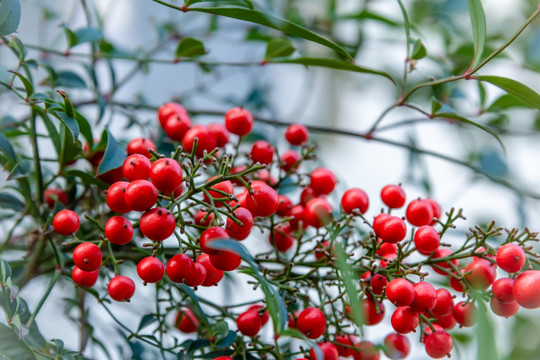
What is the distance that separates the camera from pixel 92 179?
40cm

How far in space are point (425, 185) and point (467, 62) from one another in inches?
8.7

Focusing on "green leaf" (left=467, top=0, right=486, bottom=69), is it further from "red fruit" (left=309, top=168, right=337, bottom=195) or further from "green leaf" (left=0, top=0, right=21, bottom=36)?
"green leaf" (left=0, top=0, right=21, bottom=36)

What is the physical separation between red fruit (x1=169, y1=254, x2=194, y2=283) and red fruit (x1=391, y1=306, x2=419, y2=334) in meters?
0.15

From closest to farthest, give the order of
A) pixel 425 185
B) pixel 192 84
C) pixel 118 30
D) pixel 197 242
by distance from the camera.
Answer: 1. pixel 197 242
2. pixel 425 185
3. pixel 118 30
4. pixel 192 84

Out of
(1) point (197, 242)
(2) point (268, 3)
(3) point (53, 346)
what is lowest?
(3) point (53, 346)

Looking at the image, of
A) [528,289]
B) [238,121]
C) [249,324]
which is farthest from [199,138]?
[528,289]

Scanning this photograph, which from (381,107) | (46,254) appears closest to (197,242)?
(46,254)

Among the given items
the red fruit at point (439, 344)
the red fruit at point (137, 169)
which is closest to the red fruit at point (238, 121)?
the red fruit at point (137, 169)

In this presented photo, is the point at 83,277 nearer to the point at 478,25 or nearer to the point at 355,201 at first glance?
the point at 355,201

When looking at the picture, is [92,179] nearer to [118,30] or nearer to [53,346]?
[53,346]

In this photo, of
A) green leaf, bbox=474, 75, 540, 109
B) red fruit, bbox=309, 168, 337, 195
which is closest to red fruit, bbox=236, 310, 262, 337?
red fruit, bbox=309, 168, 337, 195

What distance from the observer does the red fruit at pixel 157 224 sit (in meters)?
0.35

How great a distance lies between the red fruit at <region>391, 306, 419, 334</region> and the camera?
0.39 m

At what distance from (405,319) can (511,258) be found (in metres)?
0.08
